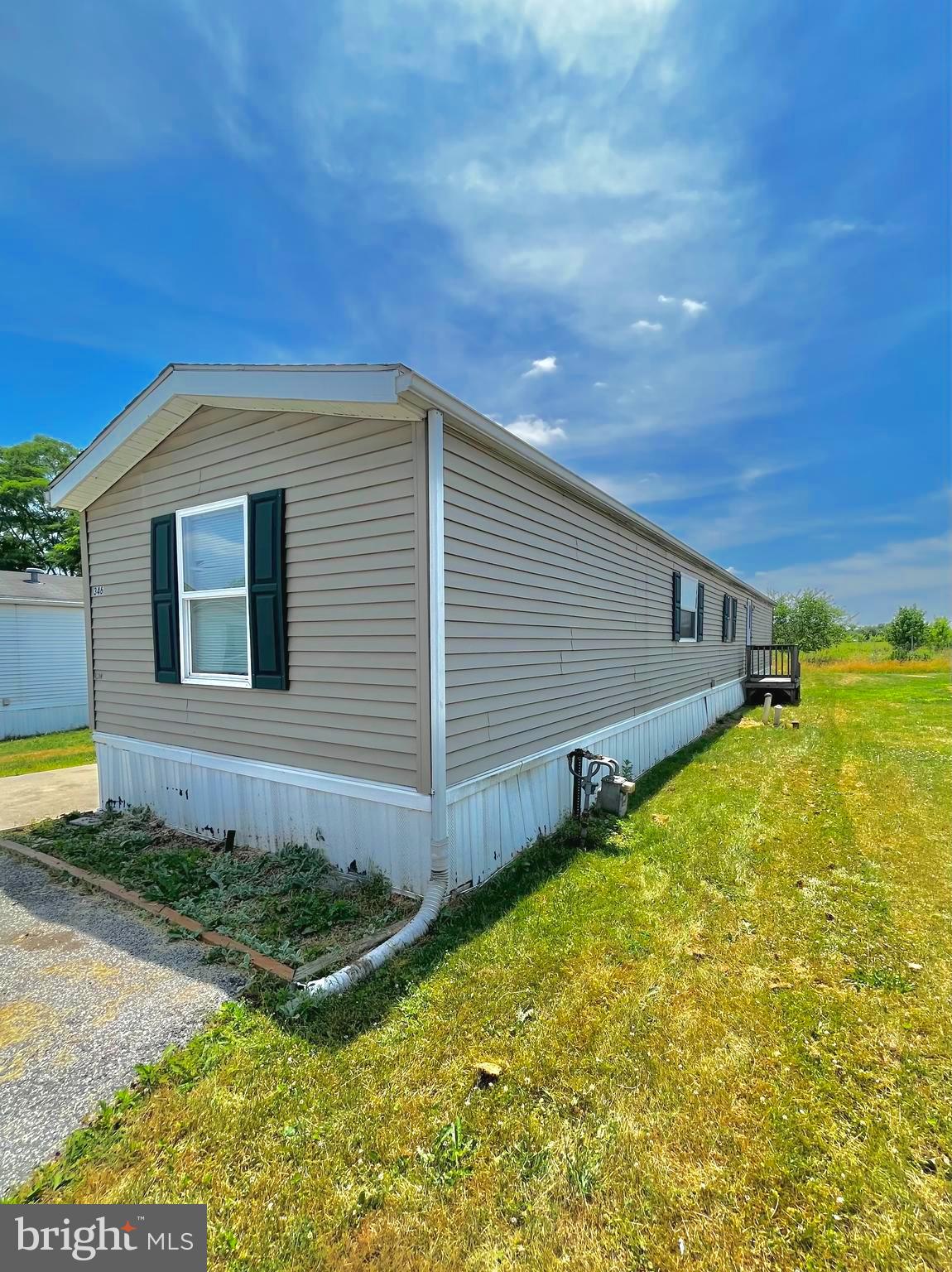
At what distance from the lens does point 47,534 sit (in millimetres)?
26859

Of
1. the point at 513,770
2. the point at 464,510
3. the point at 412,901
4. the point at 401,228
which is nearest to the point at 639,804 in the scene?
the point at 513,770

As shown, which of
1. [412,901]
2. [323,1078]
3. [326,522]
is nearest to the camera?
[323,1078]

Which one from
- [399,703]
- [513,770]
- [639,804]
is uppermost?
[399,703]

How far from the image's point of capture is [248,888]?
3.74 metres

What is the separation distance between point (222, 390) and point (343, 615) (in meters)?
1.90

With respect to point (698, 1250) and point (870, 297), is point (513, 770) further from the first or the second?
point (870, 297)

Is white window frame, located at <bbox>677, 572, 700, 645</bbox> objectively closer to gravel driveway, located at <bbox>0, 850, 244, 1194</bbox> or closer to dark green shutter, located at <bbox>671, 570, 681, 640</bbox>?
dark green shutter, located at <bbox>671, 570, 681, 640</bbox>

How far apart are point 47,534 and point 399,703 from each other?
32.0 meters

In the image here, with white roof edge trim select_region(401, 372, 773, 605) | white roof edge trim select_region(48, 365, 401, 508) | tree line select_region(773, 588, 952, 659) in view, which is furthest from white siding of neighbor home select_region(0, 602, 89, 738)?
tree line select_region(773, 588, 952, 659)

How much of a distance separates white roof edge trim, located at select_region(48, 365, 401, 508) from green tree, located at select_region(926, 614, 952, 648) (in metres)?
40.8

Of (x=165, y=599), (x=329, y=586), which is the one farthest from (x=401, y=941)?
(x=165, y=599)

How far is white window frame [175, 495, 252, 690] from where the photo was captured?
14.3 ft

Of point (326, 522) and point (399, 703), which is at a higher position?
point (326, 522)

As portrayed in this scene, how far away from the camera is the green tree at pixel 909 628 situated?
31.5 metres
